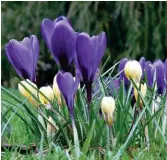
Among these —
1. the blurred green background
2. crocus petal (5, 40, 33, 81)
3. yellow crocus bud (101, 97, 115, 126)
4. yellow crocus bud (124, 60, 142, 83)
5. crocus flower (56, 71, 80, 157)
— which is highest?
the blurred green background

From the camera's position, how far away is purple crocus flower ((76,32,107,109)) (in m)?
1.07

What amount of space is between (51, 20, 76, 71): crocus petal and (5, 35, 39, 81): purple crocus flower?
0.26 ft

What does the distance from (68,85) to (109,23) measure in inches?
182

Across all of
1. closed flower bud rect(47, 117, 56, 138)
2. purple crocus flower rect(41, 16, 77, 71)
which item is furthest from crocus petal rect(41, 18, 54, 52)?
closed flower bud rect(47, 117, 56, 138)

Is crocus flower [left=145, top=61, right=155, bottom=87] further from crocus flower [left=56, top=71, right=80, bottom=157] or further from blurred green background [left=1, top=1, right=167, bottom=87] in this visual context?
blurred green background [left=1, top=1, right=167, bottom=87]

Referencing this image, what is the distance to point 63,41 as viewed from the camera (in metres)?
1.07

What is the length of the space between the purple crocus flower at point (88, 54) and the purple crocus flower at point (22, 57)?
0.11 meters

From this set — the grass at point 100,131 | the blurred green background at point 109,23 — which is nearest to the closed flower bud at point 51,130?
the grass at point 100,131

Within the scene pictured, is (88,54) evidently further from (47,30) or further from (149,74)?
(149,74)

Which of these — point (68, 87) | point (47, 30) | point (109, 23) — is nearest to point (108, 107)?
point (68, 87)

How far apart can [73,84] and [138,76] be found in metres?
0.15

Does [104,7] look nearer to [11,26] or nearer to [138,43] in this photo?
[138,43]

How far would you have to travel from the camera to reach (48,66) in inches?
242

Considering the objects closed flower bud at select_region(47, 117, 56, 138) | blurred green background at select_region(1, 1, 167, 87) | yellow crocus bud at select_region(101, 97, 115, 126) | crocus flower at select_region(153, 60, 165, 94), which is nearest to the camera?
yellow crocus bud at select_region(101, 97, 115, 126)
